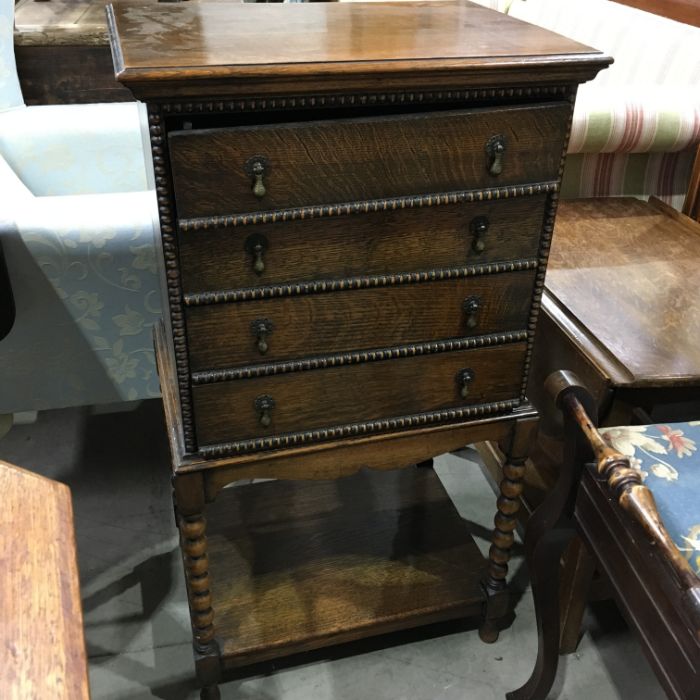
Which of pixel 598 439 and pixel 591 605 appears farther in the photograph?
pixel 591 605

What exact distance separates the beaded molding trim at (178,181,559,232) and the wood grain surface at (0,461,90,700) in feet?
1.17

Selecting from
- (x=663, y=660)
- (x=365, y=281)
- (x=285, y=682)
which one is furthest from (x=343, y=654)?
(x=365, y=281)

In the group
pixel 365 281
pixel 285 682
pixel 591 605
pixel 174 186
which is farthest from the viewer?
pixel 591 605

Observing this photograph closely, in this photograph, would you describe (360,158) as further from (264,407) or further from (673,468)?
(673,468)

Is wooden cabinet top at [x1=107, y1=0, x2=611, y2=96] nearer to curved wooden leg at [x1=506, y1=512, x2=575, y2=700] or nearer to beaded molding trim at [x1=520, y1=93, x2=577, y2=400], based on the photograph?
beaded molding trim at [x1=520, y1=93, x2=577, y2=400]

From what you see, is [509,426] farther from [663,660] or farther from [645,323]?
[663,660]

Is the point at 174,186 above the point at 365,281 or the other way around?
above

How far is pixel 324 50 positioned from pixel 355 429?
0.55 m

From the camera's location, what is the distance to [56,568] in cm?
69

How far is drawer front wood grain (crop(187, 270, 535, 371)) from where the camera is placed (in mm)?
1013

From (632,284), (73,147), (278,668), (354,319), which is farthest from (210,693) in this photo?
(73,147)

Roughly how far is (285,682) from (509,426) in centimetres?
67

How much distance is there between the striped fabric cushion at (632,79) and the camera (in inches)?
65.5

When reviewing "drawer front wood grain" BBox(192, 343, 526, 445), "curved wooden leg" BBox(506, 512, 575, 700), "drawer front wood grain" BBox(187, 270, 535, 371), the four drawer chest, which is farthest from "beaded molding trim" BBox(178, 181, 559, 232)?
"curved wooden leg" BBox(506, 512, 575, 700)
